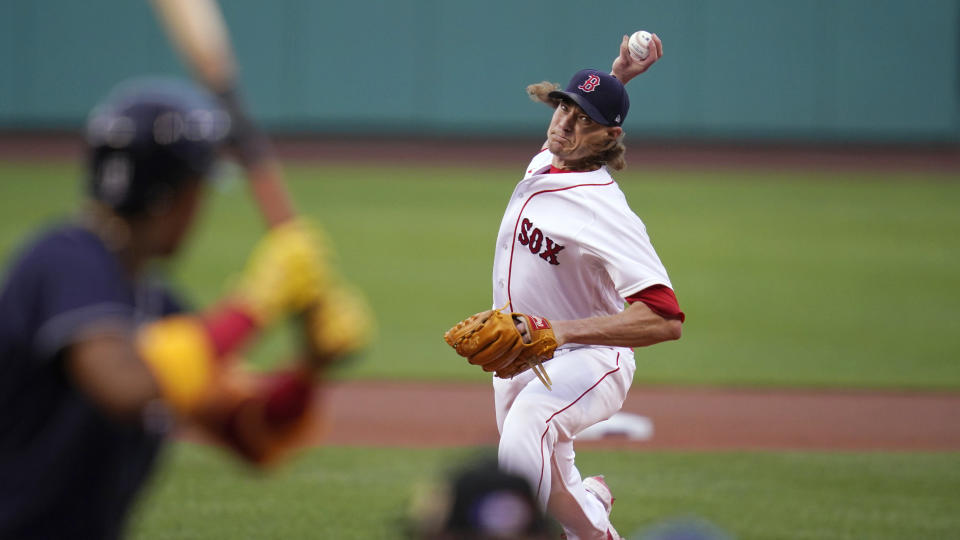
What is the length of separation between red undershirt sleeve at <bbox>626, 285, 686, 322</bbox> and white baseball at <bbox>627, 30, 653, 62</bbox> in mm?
1368

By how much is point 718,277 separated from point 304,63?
1474cm

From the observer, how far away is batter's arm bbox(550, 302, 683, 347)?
15.5 ft

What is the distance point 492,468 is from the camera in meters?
2.40

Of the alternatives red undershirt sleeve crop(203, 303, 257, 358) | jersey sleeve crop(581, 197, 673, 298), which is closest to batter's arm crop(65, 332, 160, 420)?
red undershirt sleeve crop(203, 303, 257, 358)

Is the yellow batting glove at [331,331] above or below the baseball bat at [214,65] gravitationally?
below

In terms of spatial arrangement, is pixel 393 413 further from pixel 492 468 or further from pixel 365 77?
pixel 365 77

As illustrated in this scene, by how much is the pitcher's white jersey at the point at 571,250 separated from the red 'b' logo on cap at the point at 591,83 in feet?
1.18

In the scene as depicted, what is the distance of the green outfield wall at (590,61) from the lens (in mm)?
27375

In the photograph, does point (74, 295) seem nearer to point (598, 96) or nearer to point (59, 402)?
point (59, 402)

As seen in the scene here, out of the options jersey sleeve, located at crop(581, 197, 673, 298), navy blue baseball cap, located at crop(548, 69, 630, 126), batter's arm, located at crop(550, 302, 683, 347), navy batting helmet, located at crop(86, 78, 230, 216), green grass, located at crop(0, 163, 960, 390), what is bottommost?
green grass, located at crop(0, 163, 960, 390)

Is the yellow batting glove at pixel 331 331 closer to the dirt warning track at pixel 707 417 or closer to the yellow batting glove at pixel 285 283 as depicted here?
the yellow batting glove at pixel 285 283

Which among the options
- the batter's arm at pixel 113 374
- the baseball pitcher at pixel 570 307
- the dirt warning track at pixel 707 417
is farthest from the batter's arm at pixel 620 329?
the dirt warning track at pixel 707 417

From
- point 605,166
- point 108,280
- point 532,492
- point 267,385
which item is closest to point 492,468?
point 532,492

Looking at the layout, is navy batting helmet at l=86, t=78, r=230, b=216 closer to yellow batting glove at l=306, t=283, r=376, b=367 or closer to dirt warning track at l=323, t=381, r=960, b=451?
yellow batting glove at l=306, t=283, r=376, b=367
